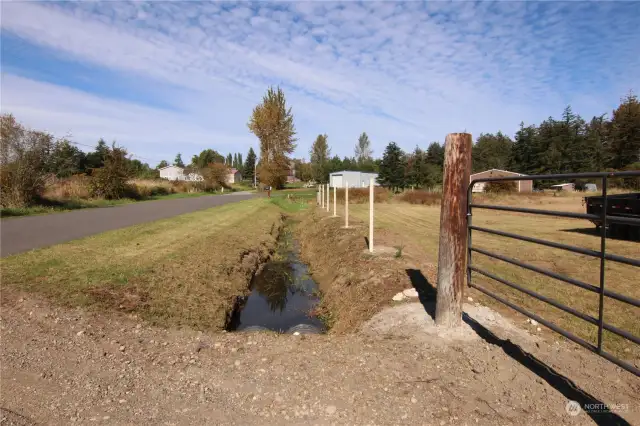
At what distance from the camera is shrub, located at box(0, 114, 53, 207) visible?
19938mm

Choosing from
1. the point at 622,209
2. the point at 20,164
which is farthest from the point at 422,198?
the point at 20,164

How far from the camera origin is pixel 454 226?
4176 millimetres

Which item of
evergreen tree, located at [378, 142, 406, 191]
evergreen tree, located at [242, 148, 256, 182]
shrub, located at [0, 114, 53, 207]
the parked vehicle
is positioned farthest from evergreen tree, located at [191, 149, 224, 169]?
the parked vehicle

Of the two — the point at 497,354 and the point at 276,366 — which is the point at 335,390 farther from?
the point at 497,354

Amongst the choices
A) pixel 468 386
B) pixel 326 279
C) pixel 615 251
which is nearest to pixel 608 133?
pixel 615 251

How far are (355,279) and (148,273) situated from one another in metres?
4.07

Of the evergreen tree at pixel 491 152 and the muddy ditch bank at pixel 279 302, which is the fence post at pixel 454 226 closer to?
the muddy ditch bank at pixel 279 302

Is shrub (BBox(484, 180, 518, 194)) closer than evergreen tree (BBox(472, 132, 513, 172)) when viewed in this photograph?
Yes

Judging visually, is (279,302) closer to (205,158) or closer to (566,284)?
(566,284)

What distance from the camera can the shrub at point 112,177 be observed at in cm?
3077

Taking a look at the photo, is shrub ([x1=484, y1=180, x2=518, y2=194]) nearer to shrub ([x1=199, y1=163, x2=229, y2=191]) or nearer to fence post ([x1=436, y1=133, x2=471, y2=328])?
fence post ([x1=436, y1=133, x2=471, y2=328])

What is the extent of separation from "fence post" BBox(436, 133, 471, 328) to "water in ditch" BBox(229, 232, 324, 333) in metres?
2.77

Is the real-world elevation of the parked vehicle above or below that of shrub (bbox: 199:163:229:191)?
below

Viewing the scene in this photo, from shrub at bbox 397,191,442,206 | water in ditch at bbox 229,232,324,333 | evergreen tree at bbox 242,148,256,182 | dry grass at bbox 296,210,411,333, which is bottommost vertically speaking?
water in ditch at bbox 229,232,324,333
